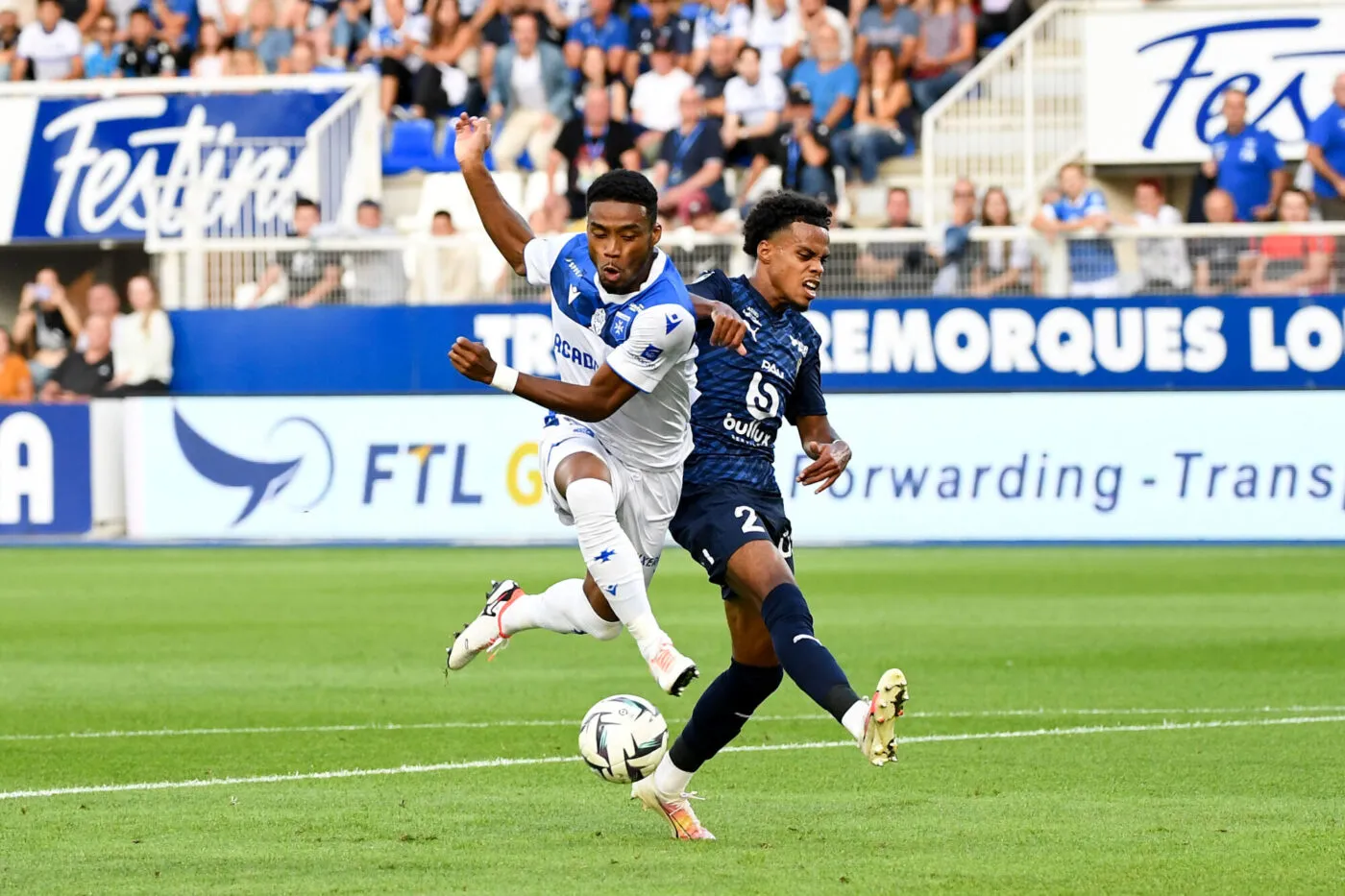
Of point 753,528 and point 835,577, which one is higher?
point 753,528

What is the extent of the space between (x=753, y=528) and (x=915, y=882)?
1415mm

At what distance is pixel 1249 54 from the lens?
873 inches

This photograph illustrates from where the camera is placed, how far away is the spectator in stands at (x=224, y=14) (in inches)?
1032

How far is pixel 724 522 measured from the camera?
23.4 feet

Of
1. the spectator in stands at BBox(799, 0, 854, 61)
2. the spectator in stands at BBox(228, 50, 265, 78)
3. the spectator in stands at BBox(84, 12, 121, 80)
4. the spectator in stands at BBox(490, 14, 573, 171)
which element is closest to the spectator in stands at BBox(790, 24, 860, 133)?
the spectator in stands at BBox(799, 0, 854, 61)

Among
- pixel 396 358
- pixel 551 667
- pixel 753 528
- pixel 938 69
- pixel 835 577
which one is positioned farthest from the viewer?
pixel 938 69

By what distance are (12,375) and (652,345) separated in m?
16.3

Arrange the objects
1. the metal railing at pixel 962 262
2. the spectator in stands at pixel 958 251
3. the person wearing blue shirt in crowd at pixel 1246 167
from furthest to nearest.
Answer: the person wearing blue shirt in crowd at pixel 1246 167 < the spectator in stands at pixel 958 251 < the metal railing at pixel 962 262

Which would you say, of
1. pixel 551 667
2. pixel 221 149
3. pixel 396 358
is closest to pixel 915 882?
pixel 551 667

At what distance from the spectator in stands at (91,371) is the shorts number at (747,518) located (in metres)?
15.6

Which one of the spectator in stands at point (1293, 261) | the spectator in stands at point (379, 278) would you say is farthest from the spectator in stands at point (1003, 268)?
the spectator in stands at point (379, 278)

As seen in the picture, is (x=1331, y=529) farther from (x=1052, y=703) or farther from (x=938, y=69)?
(x=1052, y=703)

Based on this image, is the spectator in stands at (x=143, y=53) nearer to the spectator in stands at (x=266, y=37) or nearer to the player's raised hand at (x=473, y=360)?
the spectator in stands at (x=266, y=37)

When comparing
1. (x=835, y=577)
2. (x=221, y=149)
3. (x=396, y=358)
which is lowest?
(x=835, y=577)
